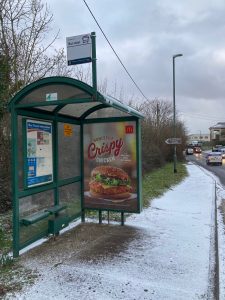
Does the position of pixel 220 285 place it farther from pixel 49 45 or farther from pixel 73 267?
pixel 49 45

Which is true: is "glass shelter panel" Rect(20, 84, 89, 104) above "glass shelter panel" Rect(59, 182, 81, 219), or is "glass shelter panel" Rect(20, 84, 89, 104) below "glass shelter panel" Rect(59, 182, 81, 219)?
above

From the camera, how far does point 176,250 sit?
5641 millimetres

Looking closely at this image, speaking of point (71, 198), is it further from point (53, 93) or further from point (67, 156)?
point (53, 93)

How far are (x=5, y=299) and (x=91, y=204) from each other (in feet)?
11.8


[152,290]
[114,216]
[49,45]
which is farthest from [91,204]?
[49,45]

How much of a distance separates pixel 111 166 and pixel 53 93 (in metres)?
2.26

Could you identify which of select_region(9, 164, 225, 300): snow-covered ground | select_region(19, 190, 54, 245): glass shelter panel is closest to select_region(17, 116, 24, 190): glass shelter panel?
select_region(19, 190, 54, 245): glass shelter panel

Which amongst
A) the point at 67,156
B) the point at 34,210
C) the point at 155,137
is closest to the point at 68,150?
the point at 67,156

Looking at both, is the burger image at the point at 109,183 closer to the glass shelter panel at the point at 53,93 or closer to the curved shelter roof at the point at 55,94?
the curved shelter roof at the point at 55,94

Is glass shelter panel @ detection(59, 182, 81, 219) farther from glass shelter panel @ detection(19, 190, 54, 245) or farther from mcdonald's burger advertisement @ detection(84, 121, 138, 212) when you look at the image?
glass shelter panel @ detection(19, 190, 54, 245)

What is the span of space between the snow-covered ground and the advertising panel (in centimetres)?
112

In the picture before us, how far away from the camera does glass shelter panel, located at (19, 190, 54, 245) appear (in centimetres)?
542

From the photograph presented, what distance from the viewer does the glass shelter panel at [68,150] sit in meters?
6.68

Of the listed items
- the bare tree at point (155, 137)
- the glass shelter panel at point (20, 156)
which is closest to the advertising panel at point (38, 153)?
the glass shelter panel at point (20, 156)
